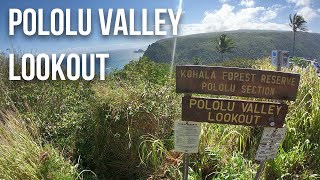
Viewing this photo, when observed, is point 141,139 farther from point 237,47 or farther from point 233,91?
point 237,47

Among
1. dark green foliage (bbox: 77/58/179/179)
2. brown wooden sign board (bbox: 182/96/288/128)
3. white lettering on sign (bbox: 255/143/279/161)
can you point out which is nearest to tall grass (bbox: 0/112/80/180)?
dark green foliage (bbox: 77/58/179/179)

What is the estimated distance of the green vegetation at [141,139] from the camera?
4.03m

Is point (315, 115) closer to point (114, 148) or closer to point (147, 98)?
point (147, 98)

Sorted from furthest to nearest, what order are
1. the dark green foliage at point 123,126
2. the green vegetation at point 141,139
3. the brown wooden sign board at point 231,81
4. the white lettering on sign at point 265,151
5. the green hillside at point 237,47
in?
the green hillside at point 237,47, the dark green foliage at point 123,126, the green vegetation at point 141,139, the white lettering on sign at point 265,151, the brown wooden sign board at point 231,81

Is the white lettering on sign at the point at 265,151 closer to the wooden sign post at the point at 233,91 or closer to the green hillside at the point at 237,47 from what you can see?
the wooden sign post at the point at 233,91

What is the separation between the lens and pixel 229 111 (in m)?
3.26

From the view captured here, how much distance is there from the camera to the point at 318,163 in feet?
14.3

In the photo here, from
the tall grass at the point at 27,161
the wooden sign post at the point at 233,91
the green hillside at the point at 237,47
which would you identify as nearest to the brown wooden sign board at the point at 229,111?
the wooden sign post at the point at 233,91

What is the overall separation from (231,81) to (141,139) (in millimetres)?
1750

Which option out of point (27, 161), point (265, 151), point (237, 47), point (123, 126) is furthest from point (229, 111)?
point (237, 47)

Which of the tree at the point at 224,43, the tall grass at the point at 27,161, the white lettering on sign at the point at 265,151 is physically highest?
the tree at the point at 224,43

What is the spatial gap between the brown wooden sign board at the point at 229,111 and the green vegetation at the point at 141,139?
80 centimetres

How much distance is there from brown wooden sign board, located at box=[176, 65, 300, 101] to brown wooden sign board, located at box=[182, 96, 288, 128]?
0.25 ft

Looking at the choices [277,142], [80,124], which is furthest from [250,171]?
[80,124]
